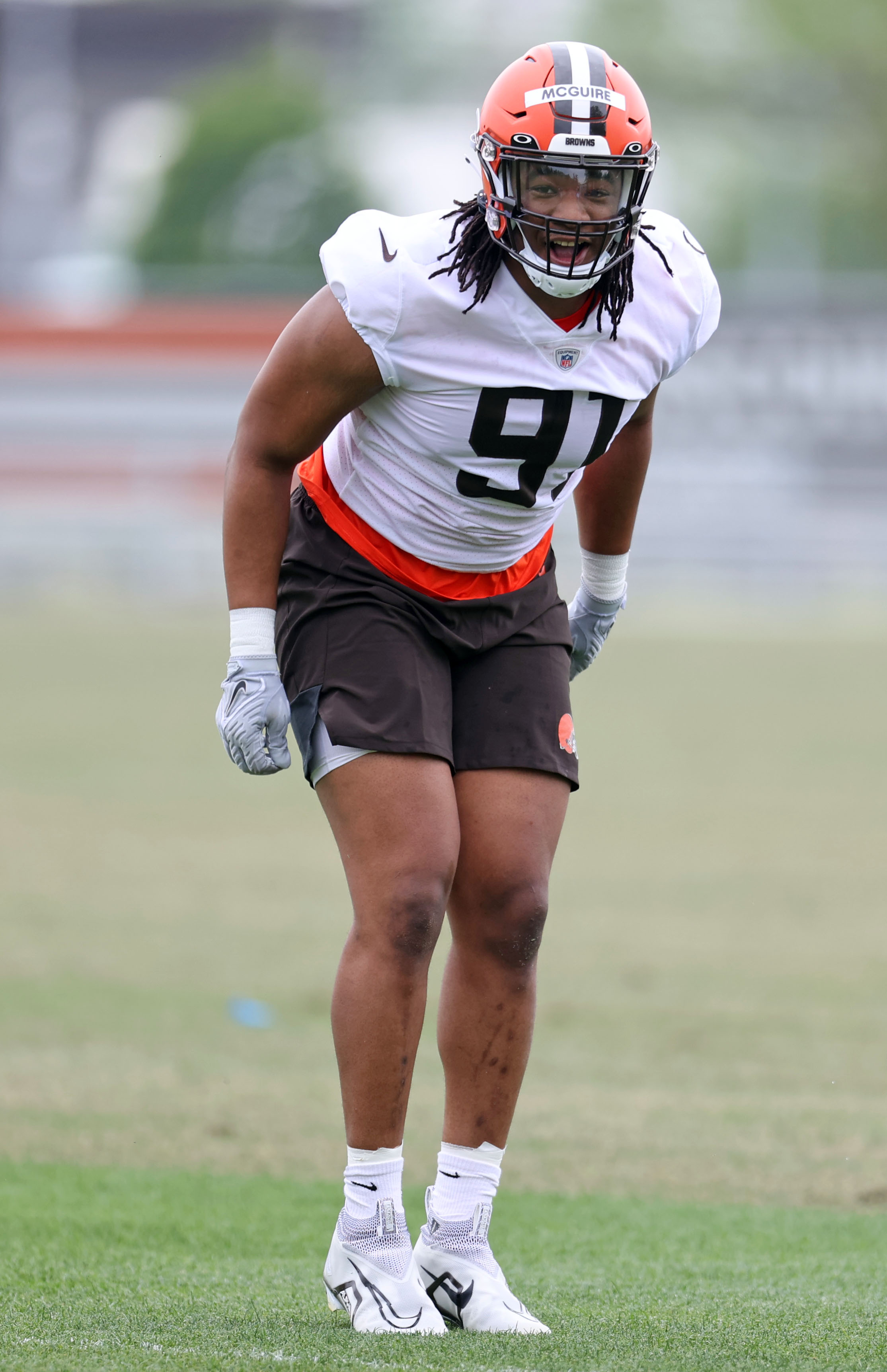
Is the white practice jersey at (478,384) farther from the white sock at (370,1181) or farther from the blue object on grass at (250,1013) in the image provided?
the blue object on grass at (250,1013)

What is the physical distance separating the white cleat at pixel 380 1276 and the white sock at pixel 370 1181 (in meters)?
0.01

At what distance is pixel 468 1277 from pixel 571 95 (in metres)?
2.15

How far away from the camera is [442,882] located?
11.2ft

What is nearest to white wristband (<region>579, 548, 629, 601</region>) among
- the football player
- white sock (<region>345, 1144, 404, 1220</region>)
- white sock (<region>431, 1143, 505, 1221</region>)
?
the football player

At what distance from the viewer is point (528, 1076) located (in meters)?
5.86

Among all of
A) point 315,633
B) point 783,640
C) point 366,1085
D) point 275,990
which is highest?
point 315,633

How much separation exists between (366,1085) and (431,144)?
46.4 m

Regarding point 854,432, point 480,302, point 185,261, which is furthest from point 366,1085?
point 185,261

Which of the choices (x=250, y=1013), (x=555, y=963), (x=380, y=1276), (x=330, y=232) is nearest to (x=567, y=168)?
(x=380, y=1276)

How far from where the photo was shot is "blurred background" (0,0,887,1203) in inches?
227

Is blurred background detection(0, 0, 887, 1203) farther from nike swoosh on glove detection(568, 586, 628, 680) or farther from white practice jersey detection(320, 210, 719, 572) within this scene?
white practice jersey detection(320, 210, 719, 572)

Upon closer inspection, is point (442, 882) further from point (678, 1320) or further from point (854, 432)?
point (854, 432)

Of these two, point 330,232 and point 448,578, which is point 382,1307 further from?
point 330,232

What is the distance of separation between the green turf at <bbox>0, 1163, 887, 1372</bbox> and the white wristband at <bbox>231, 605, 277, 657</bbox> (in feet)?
3.97
